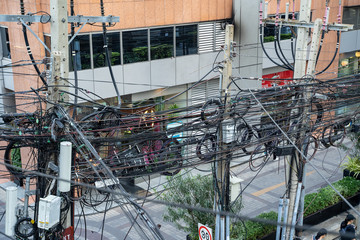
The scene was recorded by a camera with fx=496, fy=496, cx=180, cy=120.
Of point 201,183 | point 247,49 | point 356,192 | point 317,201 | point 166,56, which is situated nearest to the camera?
point 201,183

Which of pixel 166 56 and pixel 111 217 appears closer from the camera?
pixel 111 217

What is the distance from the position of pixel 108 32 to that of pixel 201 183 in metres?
5.73

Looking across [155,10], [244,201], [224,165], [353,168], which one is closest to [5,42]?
[155,10]

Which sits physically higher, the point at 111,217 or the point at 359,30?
the point at 359,30

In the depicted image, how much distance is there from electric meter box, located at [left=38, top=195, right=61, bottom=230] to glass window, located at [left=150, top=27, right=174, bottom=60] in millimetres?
9594

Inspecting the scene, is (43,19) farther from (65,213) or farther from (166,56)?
(166,56)

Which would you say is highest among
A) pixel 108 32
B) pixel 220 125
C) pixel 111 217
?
Answer: pixel 108 32

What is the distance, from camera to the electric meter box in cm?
655

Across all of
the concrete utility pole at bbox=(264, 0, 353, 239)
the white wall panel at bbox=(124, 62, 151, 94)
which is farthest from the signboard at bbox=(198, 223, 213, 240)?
the white wall panel at bbox=(124, 62, 151, 94)

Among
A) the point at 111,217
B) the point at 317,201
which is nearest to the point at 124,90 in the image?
the point at 111,217

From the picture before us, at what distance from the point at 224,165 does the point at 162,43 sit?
758 centimetres

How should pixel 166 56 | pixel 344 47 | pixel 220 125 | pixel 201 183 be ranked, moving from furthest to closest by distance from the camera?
pixel 344 47 → pixel 166 56 → pixel 201 183 → pixel 220 125

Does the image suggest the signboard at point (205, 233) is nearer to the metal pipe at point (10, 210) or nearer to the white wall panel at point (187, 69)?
the metal pipe at point (10, 210)

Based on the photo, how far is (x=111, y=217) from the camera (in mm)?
14219
